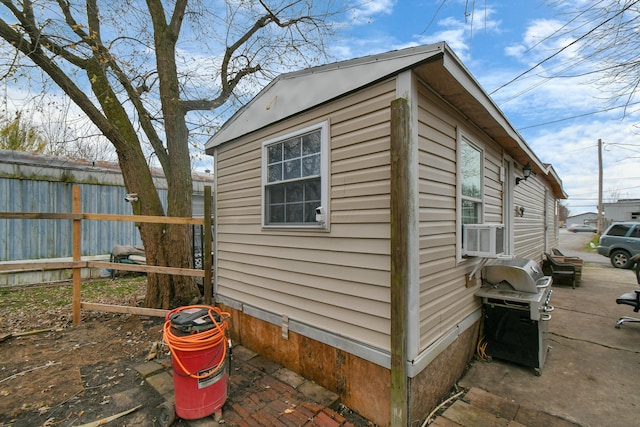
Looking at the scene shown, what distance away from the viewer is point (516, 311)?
335cm

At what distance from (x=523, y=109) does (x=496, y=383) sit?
9.68 m

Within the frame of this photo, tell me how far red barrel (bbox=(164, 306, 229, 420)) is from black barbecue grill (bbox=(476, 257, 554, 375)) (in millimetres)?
3054

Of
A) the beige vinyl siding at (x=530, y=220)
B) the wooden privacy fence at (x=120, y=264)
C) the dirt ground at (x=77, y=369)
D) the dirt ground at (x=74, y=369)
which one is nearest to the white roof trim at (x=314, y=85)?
the wooden privacy fence at (x=120, y=264)

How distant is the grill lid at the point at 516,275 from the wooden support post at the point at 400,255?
2.15 metres

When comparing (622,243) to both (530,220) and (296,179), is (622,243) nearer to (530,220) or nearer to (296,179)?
(530,220)

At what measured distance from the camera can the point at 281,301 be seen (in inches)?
129

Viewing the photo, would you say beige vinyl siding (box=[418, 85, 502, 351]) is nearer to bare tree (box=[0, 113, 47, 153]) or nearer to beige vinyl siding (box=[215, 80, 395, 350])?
beige vinyl siding (box=[215, 80, 395, 350])

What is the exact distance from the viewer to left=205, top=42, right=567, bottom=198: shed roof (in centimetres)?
223

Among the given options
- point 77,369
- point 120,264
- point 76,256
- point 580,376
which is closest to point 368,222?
point 580,376

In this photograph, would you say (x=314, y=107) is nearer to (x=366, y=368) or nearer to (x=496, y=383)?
(x=366, y=368)

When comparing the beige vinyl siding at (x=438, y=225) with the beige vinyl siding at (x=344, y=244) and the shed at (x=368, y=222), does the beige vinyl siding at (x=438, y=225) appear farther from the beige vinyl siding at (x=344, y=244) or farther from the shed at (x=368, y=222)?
the beige vinyl siding at (x=344, y=244)

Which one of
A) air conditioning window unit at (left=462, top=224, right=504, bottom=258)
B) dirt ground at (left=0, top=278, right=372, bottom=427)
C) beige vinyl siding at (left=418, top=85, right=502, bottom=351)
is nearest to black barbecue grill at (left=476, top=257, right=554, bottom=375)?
beige vinyl siding at (left=418, top=85, right=502, bottom=351)

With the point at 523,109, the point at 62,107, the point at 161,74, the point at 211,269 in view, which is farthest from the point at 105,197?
the point at 523,109

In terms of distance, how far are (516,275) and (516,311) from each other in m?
0.43
